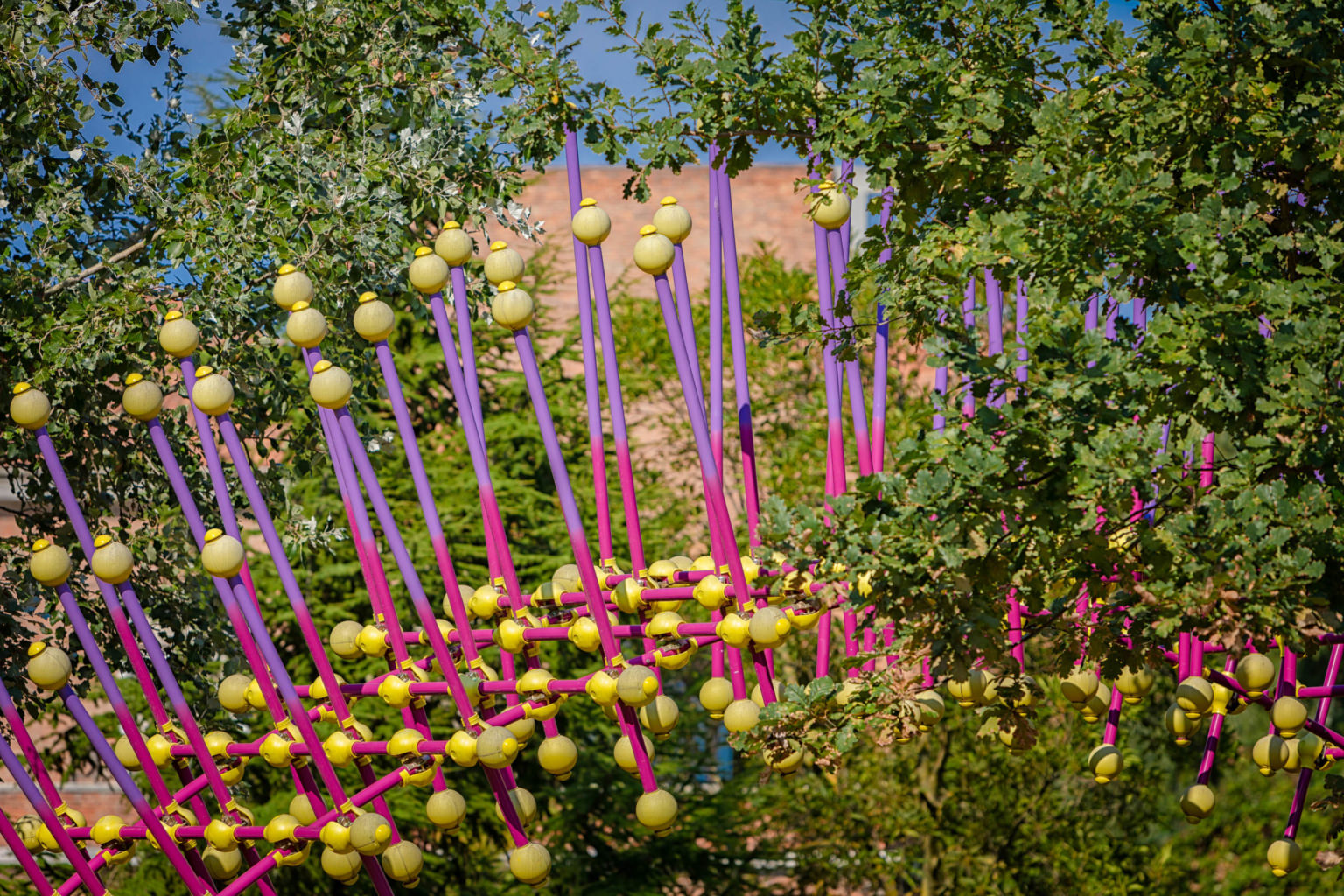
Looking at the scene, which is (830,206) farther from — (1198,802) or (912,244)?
(1198,802)

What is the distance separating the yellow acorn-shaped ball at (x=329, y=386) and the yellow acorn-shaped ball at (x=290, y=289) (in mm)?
200

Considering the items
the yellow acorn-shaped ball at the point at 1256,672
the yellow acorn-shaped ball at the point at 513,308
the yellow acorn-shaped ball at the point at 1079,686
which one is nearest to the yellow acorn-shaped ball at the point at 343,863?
the yellow acorn-shaped ball at the point at 513,308

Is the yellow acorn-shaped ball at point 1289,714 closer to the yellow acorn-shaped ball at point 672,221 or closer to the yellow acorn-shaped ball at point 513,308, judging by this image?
the yellow acorn-shaped ball at point 672,221

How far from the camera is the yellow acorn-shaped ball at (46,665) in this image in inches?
111

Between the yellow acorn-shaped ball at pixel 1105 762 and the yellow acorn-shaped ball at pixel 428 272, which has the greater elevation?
the yellow acorn-shaped ball at pixel 428 272

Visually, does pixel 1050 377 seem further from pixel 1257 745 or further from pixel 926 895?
pixel 926 895

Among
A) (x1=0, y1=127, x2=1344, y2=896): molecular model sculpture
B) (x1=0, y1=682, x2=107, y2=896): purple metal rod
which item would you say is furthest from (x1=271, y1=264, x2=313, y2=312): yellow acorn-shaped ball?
(x1=0, y1=682, x2=107, y2=896): purple metal rod

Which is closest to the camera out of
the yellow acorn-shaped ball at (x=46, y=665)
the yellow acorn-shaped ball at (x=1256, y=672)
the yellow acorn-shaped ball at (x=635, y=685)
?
the yellow acorn-shaped ball at (x=635, y=685)

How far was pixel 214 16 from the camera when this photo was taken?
379 cm

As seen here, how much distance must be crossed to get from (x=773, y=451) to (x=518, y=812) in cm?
729

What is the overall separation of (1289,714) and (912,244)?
1306 mm

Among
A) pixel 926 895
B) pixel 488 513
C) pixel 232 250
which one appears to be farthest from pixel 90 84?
pixel 926 895

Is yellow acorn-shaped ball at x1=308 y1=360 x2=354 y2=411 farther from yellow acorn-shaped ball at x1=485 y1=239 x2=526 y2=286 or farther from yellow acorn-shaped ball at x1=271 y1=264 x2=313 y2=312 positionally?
yellow acorn-shaped ball at x1=485 y1=239 x2=526 y2=286

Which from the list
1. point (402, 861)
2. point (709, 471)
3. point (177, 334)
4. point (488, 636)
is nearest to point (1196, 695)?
point (709, 471)
